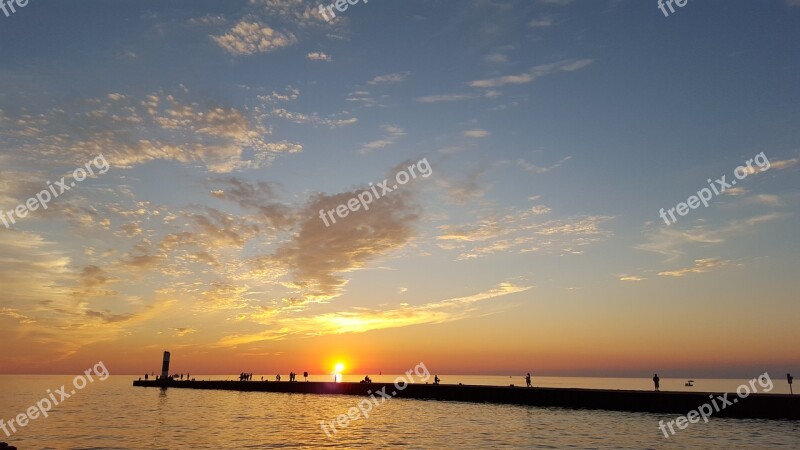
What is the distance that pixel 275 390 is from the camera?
105 metres

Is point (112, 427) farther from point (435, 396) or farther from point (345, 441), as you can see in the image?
point (435, 396)

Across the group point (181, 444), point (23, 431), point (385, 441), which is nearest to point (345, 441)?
point (385, 441)

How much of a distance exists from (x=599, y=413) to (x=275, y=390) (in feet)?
220

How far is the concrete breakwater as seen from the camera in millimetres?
47531

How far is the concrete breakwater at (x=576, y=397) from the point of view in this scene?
156ft

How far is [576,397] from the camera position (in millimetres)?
63625

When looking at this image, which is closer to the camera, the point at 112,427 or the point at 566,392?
the point at 112,427

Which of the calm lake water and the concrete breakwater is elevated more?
the concrete breakwater

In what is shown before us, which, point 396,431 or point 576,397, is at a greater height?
point 576,397

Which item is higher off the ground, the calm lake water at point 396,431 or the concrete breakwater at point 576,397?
the concrete breakwater at point 576,397

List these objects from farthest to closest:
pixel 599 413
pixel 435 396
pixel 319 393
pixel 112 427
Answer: pixel 319 393
pixel 435 396
pixel 599 413
pixel 112 427

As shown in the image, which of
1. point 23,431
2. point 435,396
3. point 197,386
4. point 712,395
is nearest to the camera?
point 23,431

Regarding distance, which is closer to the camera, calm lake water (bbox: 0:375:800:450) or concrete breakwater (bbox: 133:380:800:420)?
calm lake water (bbox: 0:375:800:450)

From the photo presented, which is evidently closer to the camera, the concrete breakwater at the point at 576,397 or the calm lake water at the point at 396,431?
the calm lake water at the point at 396,431
